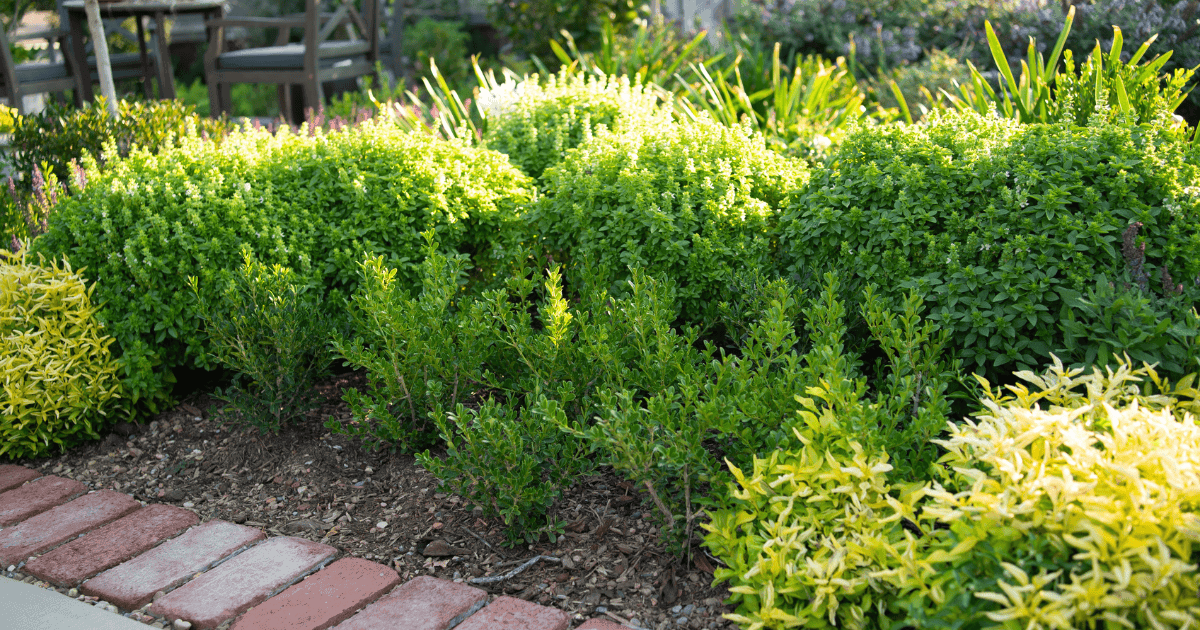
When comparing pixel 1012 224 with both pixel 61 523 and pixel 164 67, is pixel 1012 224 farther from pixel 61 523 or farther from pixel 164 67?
pixel 164 67

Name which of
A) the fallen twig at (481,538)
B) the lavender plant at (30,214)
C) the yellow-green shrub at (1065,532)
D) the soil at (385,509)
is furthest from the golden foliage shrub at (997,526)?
the lavender plant at (30,214)

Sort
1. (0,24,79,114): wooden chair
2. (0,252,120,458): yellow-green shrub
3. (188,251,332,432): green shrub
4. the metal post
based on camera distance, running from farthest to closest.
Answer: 1. (0,24,79,114): wooden chair
2. the metal post
3. (0,252,120,458): yellow-green shrub
4. (188,251,332,432): green shrub

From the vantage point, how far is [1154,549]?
5.04 feet

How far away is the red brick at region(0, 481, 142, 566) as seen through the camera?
7.54 ft

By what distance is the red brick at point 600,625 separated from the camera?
1.87 m

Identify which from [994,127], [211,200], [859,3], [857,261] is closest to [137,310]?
[211,200]

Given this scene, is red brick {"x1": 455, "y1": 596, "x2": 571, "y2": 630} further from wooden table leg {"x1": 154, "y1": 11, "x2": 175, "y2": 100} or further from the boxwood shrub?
wooden table leg {"x1": 154, "y1": 11, "x2": 175, "y2": 100}

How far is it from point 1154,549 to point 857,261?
1116mm

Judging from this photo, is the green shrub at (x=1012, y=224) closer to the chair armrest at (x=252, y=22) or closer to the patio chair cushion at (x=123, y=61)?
the chair armrest at (x=252, y=22)

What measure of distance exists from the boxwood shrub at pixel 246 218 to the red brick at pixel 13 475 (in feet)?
1.26

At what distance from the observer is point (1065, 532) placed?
1.58 metres

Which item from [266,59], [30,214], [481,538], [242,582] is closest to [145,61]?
[266,59]

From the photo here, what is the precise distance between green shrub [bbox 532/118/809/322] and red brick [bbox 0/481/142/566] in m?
1.52

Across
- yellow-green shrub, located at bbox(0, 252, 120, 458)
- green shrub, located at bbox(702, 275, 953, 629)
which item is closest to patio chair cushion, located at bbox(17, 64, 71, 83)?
yellow-green shrub, located at bbox(0, 252, 120, 458)
